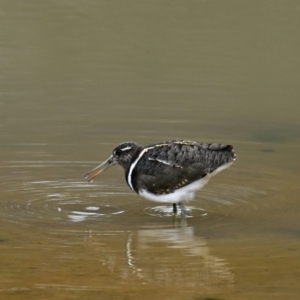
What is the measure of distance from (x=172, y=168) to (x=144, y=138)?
3319mm

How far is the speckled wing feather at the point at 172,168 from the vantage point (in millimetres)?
11312

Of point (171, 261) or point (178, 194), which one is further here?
point (178, 194)

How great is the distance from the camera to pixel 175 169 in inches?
447

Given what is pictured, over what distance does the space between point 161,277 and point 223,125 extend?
6291 millimetres

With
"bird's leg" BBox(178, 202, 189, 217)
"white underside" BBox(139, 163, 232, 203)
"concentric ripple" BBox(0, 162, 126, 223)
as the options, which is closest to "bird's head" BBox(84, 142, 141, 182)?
"concentric ripple" BBox(0, 162, 126, 223)

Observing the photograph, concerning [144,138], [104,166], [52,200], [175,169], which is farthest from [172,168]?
[144,138]

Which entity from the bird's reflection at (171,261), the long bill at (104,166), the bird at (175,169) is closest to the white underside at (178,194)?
the bird at (175,169)

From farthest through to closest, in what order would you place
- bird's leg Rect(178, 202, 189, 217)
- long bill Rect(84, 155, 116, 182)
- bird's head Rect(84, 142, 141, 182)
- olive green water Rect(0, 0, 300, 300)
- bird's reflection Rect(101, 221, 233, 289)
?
1. long bill Rect(84, 155, 116, 182)
2. bird's head Rect(84, 142, 141, 182)
3. bird's leg Rect(178, 202, 189, 217)
4. olive green water Rect(0, 0, 300, 300)
5. bird's reflection Rect(101, 221, 233, 289)

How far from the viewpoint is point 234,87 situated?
1744 centimetres

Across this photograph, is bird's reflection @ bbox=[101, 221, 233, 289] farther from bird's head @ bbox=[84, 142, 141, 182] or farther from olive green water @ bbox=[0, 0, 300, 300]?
bird's head @ bbox=[84, 142, 141, 182]

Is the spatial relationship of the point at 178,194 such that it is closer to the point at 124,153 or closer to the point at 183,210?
the point at 183,210

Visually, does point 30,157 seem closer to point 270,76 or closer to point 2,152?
point 2,152

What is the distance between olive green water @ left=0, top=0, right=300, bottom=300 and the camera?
9.54 meters

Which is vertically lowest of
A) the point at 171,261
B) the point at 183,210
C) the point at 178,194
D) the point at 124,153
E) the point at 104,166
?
the point at 171,261
